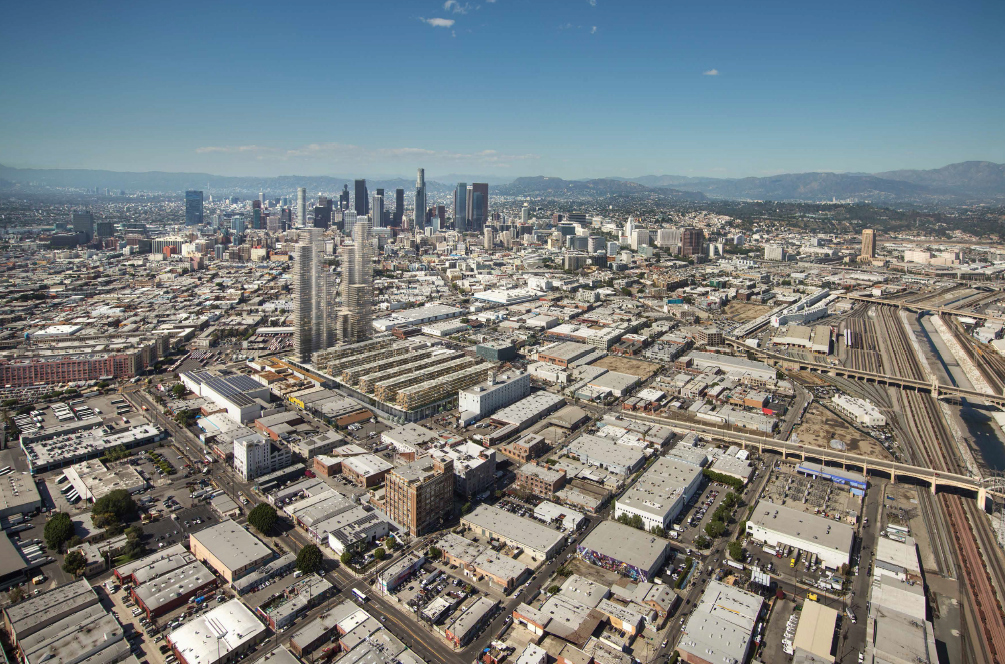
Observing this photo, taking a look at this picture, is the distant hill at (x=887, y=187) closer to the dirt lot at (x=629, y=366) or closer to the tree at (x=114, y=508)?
the dirt lot at (x=629, y=366)

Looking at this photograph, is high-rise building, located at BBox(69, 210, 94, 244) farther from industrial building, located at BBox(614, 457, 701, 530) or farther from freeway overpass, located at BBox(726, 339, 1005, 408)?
industrial building, located at BBox(614, 457, 701, 530)

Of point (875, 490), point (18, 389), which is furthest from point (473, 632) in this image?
point (18, 389)

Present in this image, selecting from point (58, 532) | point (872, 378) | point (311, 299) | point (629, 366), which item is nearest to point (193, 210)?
point (311, 299)

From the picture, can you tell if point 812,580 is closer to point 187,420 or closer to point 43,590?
point 43,590

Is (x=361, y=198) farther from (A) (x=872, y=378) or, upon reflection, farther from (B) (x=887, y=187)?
(B) (x=887, y=187)

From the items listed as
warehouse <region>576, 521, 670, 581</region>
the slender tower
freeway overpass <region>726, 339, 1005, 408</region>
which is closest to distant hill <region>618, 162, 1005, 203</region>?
the slender tower
